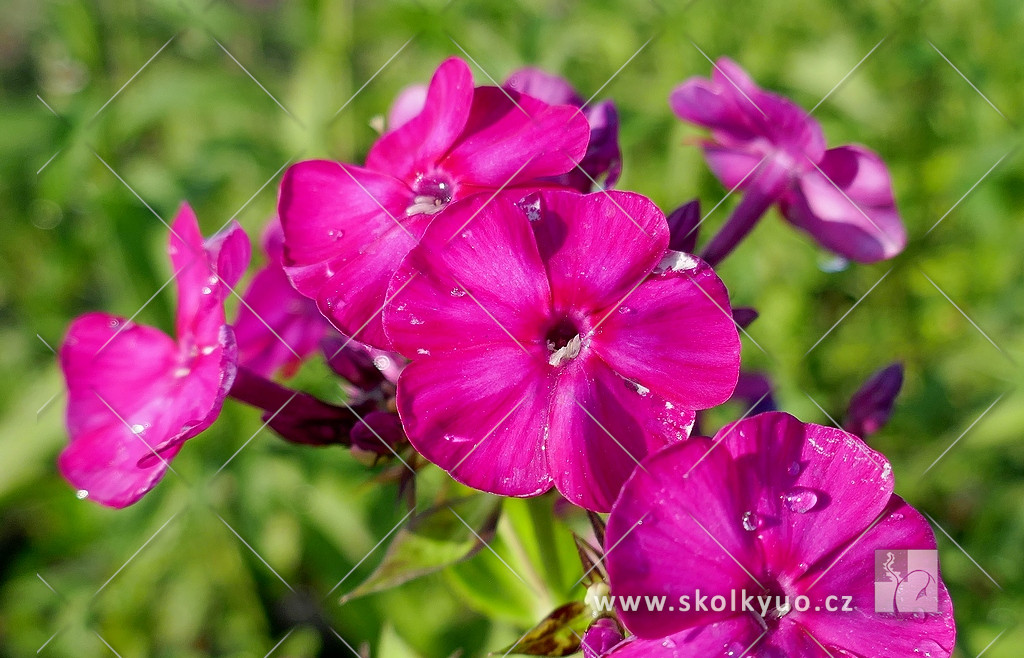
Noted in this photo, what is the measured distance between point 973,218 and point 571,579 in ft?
5.48

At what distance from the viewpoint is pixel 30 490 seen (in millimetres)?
2322

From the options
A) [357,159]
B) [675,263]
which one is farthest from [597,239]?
[357,159]

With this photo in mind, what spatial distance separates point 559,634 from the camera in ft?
3.70

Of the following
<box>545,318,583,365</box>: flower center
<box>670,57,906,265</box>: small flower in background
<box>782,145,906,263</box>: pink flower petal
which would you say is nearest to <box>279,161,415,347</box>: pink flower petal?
<box>545,318,583,365</box>: flower center

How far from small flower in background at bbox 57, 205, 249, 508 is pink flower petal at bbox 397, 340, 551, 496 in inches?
10.0

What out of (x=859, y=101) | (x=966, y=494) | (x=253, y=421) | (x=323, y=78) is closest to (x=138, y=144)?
(x=323, y=78)

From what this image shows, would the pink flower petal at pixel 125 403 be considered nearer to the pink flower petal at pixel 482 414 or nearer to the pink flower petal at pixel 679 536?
the pink flower petal at pixel 482 414

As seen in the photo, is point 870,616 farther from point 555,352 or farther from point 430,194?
point 430,194

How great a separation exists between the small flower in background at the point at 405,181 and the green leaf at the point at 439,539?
14.7 inches

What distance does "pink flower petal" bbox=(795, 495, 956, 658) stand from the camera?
916 mm

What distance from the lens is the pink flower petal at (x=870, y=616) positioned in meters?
0.92

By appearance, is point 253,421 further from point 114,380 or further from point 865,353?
point 865,353

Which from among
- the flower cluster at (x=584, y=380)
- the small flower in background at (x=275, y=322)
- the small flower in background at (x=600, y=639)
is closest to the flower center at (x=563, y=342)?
the flower cluster at (x=584, y=380)

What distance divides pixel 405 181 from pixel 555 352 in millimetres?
347
